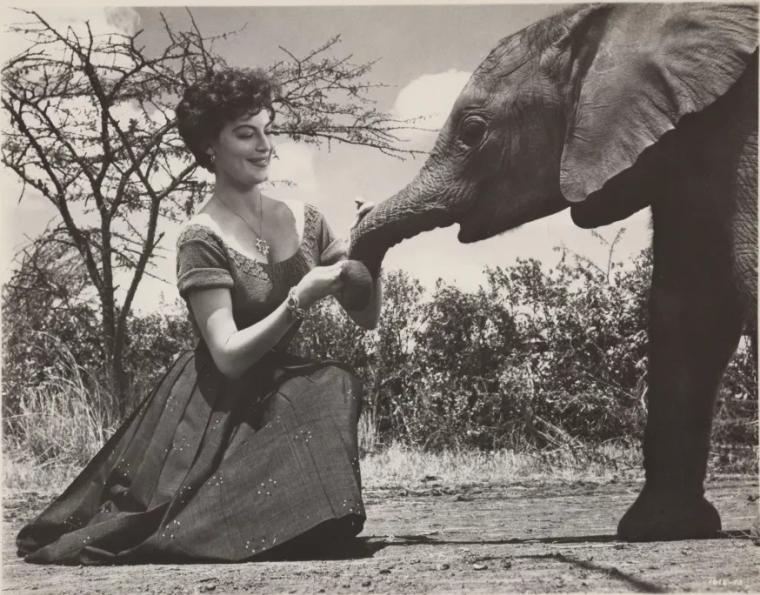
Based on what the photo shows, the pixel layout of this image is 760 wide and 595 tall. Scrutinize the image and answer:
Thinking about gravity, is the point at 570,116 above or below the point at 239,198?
above

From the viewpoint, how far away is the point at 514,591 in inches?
108

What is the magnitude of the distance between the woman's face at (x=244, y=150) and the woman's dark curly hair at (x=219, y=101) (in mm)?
28

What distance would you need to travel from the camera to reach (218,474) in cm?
332

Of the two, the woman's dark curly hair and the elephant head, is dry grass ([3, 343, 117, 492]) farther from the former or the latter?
the elephant head

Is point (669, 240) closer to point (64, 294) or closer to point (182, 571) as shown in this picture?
point (182, 571)

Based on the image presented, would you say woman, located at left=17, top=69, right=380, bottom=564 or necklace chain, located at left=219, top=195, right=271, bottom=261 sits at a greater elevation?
necklace chain, located at left=219, top=195, right=271, bottom=261

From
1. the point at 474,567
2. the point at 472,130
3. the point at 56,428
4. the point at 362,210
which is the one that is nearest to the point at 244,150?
the point at 362,210

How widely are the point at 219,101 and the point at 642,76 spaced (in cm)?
146

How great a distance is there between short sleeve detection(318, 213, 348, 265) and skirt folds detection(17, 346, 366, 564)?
1.45 ft

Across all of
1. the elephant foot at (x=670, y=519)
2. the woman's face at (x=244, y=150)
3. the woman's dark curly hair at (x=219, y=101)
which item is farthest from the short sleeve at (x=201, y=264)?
the elephant foot at (x=670, y=519)

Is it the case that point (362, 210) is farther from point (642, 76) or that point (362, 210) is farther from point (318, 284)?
point (642, 76)

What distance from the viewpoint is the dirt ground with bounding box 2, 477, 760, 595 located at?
9.27ft

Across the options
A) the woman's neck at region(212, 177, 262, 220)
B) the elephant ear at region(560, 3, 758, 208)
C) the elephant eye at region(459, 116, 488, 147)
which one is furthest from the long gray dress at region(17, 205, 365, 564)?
the elephant ear at region(560, 3, 758, 208)

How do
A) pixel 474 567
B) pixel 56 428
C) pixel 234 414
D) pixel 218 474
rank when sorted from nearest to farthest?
1. pixel 474 567
2. pixel 218 474
3. pixel 234 414
4. pixel 56 428
